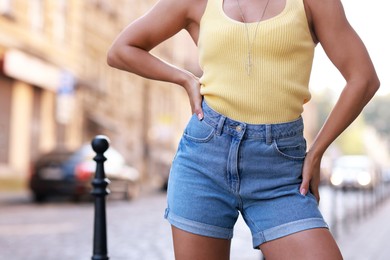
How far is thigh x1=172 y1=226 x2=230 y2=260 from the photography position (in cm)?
273

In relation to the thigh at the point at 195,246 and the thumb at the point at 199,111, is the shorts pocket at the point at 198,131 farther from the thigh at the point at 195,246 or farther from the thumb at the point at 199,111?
the thigh at the point at 195,246

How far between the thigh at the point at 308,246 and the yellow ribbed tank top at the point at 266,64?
1.23 feet

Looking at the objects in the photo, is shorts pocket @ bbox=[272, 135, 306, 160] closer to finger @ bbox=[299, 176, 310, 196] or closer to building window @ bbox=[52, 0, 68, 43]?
finger @ bbox=[299, 176, 310, 196]

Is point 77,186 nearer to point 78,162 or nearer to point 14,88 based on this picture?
point 78,162

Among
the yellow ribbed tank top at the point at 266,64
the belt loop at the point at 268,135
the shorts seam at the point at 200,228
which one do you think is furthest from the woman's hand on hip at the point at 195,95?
the shorts seam at the point at 200,228

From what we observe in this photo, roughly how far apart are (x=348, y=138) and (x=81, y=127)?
91.9 m

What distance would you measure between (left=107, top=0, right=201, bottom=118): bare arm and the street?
583cm

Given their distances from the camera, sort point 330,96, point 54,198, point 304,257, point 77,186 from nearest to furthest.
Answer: point 304,257, point 77,186, point 54,198, point 330,96

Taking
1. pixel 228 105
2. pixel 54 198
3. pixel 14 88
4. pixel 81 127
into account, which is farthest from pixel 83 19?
pixel 228 105

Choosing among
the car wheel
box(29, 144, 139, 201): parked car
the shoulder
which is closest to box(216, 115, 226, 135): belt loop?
the shoulder

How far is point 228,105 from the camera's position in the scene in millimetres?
2742

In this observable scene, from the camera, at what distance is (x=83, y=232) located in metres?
11.7

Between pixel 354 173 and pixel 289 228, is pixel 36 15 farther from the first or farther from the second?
pixel 289 228

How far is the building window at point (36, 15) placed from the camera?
25.3 metres
